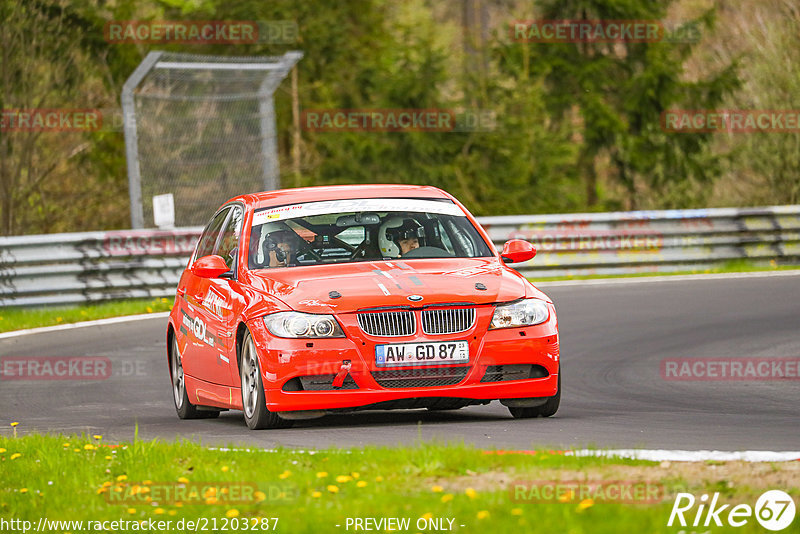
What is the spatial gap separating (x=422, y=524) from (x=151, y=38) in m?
26.2

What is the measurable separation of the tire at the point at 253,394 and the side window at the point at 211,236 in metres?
1.88

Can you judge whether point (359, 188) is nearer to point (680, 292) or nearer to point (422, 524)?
point (422, 524)

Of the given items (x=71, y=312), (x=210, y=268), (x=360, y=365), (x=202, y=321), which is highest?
(x=210, y=268)

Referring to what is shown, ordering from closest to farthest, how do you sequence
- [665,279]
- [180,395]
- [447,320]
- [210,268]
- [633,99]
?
1. [447,320]
2. [210,268]
3. [180,395]
4. [665,279]
5. [633,99]

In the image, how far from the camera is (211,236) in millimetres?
10547

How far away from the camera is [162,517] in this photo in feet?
18.5

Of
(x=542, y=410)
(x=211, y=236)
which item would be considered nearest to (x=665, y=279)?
(x=211, y=236)

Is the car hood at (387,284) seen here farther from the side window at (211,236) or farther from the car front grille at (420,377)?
the side window at (211,236)

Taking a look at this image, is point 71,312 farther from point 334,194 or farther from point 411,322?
point 411,322

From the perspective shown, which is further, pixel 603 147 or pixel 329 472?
pixel 603 147

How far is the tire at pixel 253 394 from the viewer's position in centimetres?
833

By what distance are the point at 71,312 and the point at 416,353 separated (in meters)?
9.84

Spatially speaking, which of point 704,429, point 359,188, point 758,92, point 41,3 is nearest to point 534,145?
point 758,92

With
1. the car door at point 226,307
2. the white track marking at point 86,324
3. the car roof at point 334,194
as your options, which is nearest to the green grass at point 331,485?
the car door at point 226,307
